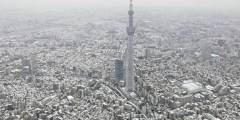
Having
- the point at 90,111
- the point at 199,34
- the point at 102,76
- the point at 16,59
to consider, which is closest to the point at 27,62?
the point at 16,59

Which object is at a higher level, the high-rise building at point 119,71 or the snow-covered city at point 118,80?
the high-rise building at point 119,71

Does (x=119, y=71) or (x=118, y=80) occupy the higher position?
(x=119, y=71)

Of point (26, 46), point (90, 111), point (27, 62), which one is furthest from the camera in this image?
point (26, 46)

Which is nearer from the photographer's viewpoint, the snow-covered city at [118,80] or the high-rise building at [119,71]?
the snow-covered city at [118,80]

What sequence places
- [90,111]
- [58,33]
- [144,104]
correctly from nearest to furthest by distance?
1. [90,111]
2. [144,104]
3. [58,33]

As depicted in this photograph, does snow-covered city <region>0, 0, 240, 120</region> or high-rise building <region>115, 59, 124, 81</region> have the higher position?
high-rise building <region>115, 59, 124, 81</region>

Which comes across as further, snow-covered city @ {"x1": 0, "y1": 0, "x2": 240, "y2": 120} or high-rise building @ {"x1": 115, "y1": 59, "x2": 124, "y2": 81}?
high-rise building @ {"x1": 115, "y1": 59, "x2": 124, "y2": 81}

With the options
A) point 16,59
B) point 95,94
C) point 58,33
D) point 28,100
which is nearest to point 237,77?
point 95,94

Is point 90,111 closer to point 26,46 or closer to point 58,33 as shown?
point 26,46

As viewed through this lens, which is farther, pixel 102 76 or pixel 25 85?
pixel 102 76
